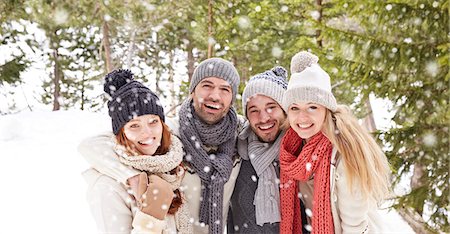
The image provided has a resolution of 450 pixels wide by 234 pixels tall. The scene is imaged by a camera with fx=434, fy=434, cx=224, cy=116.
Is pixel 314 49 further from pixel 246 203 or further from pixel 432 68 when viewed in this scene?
pixel 246 203

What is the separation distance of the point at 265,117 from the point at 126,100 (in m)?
1.05

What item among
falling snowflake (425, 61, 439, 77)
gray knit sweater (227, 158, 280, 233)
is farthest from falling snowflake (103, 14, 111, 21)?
gray knit sweater (227, 158, 280, 233)

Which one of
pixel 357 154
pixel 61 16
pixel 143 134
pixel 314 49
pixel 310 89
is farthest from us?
pixel 61 16

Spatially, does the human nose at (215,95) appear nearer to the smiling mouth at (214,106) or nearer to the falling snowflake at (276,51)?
the smiling mouth at (214,106)

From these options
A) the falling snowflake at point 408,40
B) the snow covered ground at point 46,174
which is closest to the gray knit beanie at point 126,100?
the snow covered ground at point 46,174

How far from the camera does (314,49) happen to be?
6.54 m

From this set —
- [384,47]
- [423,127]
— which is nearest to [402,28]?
[384,47]

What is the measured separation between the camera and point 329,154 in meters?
2.96

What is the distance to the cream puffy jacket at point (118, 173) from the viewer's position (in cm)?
263

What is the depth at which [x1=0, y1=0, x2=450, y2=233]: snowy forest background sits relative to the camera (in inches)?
231

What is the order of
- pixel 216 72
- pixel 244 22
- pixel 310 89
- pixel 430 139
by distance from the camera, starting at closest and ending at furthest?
pixel 310 89 → pixel 216 72 → pixel 430 139 → pixel 244 22

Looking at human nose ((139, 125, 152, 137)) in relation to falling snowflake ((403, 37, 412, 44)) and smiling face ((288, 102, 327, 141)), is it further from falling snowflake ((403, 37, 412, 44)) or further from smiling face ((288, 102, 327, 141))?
falling snowflake ((403, 37, 412, 44))

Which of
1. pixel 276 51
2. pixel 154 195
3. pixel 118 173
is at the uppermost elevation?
pixel 276 51

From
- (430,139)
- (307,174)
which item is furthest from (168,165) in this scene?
(430,139)
